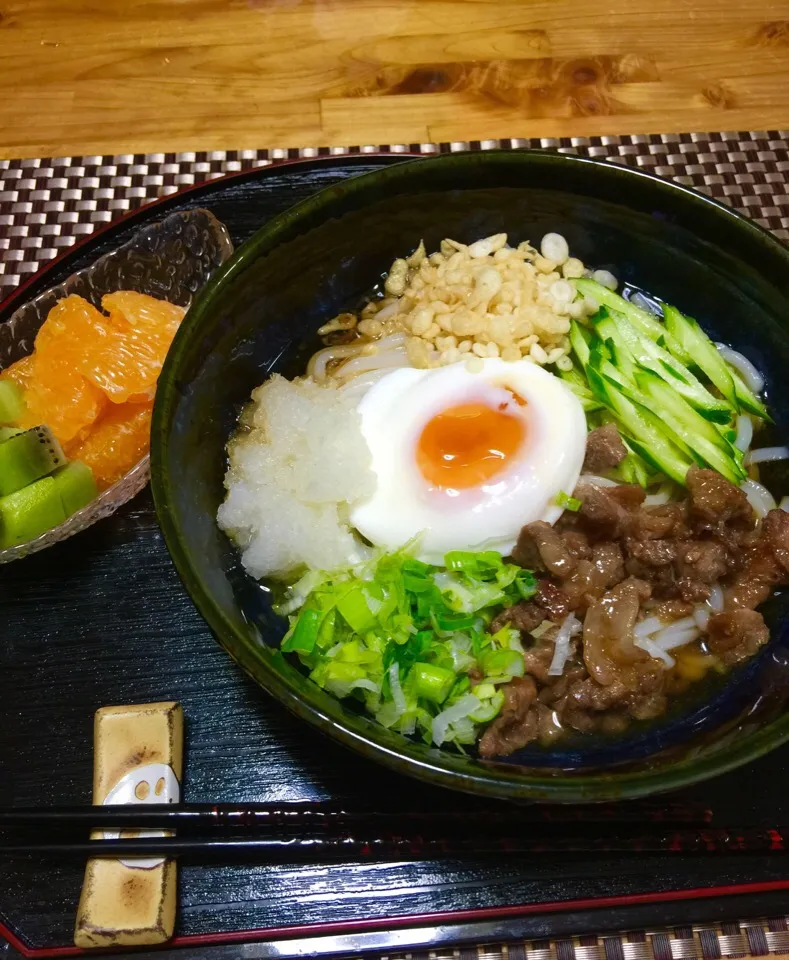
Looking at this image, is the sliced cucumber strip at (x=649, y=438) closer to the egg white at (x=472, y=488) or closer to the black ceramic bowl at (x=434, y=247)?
the egg white at (x=472, y=488)

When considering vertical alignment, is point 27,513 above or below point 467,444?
below

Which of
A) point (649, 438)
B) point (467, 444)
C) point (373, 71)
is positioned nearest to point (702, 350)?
point (649, 438)

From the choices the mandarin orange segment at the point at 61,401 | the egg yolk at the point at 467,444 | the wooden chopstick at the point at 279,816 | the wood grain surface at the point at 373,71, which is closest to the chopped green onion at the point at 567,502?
the egg yolk at the point at 467,444

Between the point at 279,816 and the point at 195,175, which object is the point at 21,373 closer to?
the point at 195,175

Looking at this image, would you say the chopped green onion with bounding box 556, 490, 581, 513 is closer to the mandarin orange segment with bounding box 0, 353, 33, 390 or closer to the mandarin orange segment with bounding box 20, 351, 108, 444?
the mandarin orange segment with bounding box 20, 351, 108, 444

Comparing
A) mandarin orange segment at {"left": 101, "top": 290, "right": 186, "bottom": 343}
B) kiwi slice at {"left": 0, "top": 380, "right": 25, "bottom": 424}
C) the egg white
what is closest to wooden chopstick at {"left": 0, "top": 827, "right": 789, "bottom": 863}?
the egg white

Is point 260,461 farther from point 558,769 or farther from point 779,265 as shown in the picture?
point 779,265
